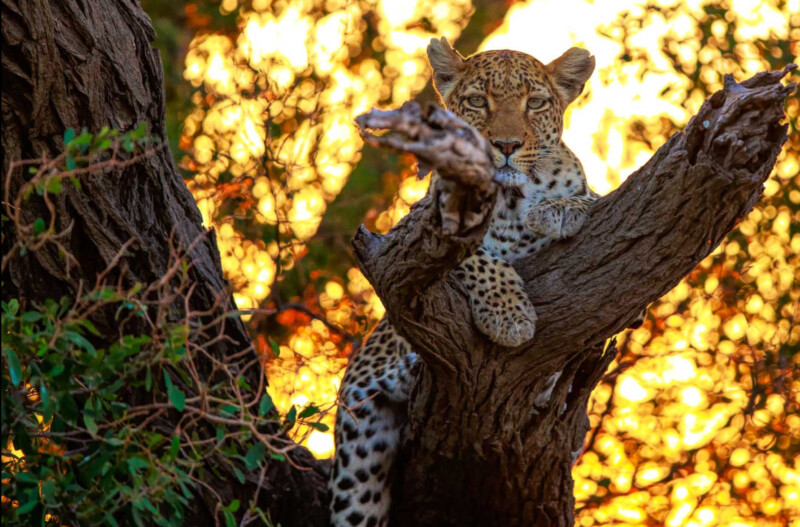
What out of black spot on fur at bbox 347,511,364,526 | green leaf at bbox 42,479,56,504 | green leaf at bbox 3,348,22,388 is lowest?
black spot on fur at bbox 347,511,364,526

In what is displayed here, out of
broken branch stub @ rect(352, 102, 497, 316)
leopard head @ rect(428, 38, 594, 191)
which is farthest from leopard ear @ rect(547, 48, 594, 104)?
broken branch stub @ rect(352, 102, 497, 316)

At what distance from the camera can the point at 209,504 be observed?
5695 millimetres

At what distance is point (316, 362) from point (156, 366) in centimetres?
292

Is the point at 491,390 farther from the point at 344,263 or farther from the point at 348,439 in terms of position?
the point at 344,263

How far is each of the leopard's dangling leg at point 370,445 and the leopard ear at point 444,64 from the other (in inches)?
56.4

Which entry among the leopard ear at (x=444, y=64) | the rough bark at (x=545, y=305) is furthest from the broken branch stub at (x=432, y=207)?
the leopard ear at (x=444, y=64)

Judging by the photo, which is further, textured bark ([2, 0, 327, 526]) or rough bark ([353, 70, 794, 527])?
textured bark ([2, 0, 327, 526])

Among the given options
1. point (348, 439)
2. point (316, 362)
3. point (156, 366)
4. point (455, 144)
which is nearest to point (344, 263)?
point (316, 362)

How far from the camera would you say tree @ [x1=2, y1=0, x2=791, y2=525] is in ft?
15.5

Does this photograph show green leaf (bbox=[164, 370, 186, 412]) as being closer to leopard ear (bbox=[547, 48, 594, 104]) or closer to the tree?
the tree

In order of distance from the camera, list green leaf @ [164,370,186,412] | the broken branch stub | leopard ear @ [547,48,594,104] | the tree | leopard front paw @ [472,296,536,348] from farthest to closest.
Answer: leopard ear @ [547,48,594,104] < leopard front paw @ [472,296,536,348] < the tree < green leaf @ [164,370,186,412] < the broken branch stub

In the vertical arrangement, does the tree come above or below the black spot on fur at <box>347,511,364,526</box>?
above

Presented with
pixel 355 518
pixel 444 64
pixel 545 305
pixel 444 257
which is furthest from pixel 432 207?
pixel 444 64

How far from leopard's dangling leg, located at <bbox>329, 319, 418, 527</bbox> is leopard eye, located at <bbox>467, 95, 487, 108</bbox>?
4.06ft
